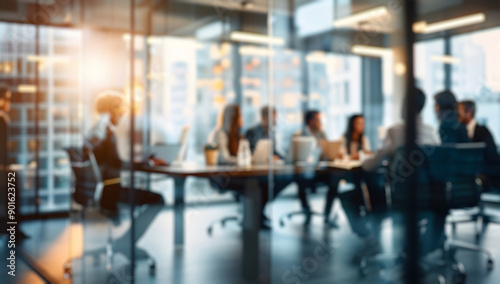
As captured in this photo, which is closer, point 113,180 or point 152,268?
point 152,268

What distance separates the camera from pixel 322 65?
11.9 feet

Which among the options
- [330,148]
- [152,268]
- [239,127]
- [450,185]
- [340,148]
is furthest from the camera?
[239,127]

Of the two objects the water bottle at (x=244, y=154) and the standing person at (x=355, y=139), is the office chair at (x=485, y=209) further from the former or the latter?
the water bottle at (x=244, y=154)

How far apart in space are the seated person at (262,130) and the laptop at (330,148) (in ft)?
2.78

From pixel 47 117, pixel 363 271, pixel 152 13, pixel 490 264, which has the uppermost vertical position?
pixel 152 13

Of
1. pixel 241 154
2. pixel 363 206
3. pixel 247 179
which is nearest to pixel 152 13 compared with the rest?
pixel 241 154

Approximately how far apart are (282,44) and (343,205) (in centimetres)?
231

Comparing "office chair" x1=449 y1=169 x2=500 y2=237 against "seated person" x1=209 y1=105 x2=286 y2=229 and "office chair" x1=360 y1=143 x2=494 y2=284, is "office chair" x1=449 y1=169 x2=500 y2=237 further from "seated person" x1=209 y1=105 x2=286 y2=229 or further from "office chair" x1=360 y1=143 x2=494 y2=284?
"seated person" x1=209 y1=105 x2=286 y2=229

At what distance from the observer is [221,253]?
154 inches

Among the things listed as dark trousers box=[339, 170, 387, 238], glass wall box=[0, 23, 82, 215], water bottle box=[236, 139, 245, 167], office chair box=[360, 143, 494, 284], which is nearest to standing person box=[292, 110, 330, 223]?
dark trousers box=[339, 170, 387, 238]

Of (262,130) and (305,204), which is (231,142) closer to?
(262,130)

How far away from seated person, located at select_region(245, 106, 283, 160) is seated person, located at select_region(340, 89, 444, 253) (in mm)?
1257

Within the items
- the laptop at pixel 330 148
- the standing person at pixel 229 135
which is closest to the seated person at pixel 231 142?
the standing person at pixel 229 135

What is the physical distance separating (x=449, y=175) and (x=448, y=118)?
0.35m
